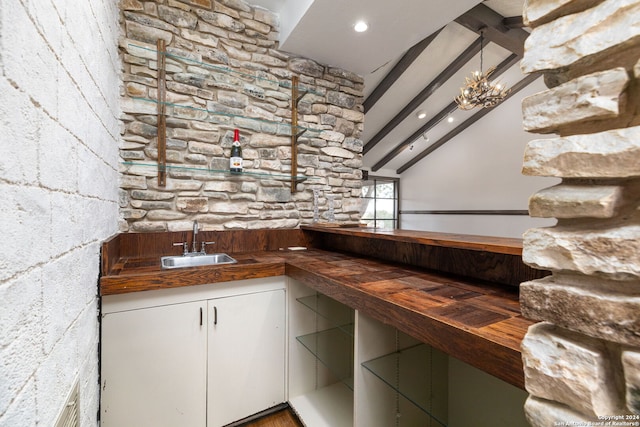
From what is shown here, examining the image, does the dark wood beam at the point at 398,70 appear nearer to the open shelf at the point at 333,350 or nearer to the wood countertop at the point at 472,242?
the wood countertop at the point at 472,242

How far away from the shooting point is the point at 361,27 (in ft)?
6.73

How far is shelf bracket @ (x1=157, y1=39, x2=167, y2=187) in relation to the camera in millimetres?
1921

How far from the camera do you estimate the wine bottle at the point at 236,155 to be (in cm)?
213

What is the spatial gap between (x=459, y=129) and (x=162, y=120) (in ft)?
19.8

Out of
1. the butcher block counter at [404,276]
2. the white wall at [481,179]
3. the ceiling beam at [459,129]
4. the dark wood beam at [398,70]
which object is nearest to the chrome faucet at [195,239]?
the butcher block counter at [404,276]

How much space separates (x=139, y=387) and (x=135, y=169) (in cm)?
128

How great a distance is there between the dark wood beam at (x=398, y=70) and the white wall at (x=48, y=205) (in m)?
3.31

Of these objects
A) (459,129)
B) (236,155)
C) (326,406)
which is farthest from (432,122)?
(326,406)

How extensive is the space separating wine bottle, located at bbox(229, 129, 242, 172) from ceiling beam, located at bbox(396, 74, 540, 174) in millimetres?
5149

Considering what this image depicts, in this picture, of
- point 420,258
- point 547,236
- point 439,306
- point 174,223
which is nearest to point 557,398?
point 547,236

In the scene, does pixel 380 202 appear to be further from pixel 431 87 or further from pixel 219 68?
pixel 219 68

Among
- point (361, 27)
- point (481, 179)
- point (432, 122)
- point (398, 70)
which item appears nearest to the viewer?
point (361, 27)

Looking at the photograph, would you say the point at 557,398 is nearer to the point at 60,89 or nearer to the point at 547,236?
the point at 547,236

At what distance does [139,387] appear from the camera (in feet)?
4.57
